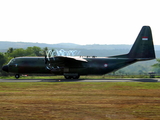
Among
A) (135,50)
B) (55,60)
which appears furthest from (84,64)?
(135,50)

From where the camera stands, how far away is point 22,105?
2030 cm

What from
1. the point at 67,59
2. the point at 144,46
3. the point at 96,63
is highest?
the point at 144,46

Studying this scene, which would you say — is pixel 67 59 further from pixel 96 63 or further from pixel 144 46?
pixel 144 46

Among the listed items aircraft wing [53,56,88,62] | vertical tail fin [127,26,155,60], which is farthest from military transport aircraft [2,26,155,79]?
aircraft wing [53,56,88,62]

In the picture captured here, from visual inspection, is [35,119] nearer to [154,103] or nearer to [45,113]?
[45,113]

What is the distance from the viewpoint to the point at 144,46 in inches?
1987

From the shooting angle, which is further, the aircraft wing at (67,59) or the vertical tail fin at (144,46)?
the vertical tail fin at (144,46)

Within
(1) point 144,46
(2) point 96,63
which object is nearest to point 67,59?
(2) point 96,63

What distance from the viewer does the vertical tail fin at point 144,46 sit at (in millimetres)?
50156

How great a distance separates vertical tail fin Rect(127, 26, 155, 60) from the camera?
50156 mm

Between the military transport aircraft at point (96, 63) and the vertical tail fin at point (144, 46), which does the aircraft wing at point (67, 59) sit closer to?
the military transport aircraft at point (96, 63)

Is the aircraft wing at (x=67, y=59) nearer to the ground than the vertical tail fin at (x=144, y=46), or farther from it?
nearer to the ground

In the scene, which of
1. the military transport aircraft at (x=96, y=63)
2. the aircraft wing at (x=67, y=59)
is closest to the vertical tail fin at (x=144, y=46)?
the military transport aircraft at (x=96, y=63)

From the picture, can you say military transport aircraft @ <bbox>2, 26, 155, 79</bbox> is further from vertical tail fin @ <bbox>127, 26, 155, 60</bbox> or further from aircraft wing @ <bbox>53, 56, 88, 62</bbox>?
aircraft wing @ <bbox>53, 56, 88, 62</bbox>
